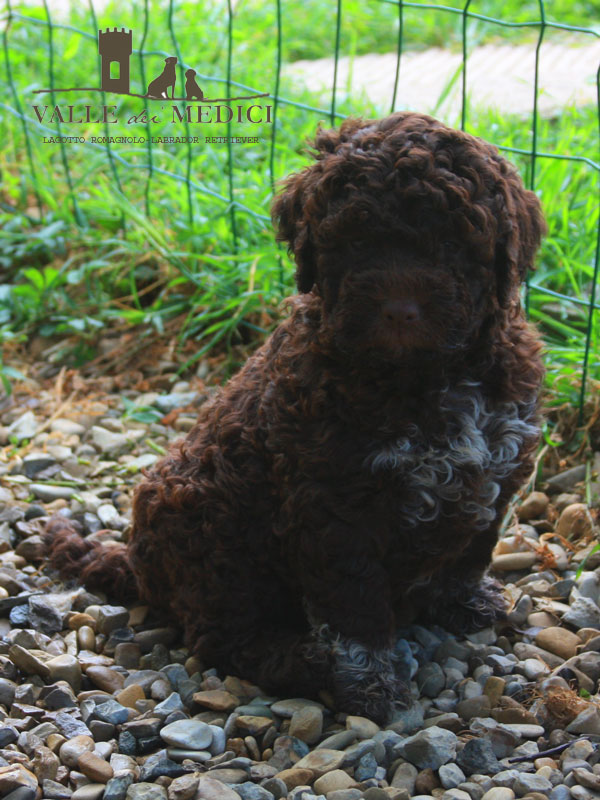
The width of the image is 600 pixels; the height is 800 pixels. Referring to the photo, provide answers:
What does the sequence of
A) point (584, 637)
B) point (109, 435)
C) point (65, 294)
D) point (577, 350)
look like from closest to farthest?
point (584, 637) → point (577, 350) → point (109, 435) → point (65, 294)

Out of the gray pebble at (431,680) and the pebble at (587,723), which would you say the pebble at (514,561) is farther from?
the pebble at (587,723)

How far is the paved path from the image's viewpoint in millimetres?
6664

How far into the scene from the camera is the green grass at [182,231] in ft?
15.6

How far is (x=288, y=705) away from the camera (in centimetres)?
299

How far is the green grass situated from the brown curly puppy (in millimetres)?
1421

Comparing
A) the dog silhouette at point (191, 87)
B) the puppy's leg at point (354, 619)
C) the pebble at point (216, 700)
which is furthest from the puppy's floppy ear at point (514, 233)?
the dog silhouette at point (191, 87)

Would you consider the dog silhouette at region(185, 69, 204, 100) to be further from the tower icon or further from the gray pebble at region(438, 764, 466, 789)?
the gray pebble at region(438, 764, 466, 789)

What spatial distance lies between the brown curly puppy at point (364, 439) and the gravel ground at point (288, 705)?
128 millimetres

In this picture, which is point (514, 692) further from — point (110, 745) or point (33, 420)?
point (33, 420)

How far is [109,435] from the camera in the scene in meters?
4.57

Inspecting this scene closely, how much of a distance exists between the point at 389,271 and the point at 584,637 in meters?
1.47

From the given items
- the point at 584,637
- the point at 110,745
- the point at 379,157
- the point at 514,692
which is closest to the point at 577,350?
the point at 584,637

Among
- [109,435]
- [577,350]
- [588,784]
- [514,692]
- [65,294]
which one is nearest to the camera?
[588,784]

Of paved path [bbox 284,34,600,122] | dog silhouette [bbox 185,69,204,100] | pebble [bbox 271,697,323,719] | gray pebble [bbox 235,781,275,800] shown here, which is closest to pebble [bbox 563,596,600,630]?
pebble [bbox 271,697,323,719]
